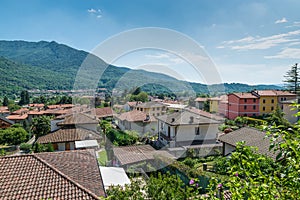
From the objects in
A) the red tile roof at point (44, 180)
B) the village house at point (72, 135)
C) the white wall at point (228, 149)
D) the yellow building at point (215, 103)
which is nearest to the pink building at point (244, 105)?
the yellow building at point (215, 103)

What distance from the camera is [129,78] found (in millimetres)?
17344

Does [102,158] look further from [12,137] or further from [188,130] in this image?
[12,137]

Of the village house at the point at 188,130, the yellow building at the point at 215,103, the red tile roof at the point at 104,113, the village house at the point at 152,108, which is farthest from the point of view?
the yellow building at the point at 215,103

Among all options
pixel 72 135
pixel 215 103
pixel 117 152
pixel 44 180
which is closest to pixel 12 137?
pixel 72 135

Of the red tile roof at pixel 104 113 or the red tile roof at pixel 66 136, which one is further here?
the red tile roof at pixel 104 113

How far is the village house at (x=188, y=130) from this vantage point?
14766 mm

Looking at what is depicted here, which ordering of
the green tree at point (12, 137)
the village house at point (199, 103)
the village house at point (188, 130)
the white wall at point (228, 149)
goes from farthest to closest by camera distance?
the village house at point (199, 103) → the green tree at point (12, 137) → the village house at point (188, 130) → the white wall at point (228, 149)

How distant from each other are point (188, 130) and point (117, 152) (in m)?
5.34

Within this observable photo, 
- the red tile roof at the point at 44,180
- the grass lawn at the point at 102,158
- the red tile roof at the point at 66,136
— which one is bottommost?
the grass lawn at the point at 102,158

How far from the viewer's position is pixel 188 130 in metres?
15.0

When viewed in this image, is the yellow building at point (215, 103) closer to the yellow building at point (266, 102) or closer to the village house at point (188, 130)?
the yellow building at point (266, 102)

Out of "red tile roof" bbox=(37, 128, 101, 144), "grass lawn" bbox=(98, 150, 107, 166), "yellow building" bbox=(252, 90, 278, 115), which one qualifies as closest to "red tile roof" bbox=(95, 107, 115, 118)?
"red tile roof" bbox=(37, 128, 101, 144)

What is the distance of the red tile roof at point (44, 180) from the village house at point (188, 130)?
9189 millimetres

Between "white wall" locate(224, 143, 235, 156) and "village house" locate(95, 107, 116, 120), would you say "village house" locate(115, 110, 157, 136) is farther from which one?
"white wall" locate(224, 143, 235, 156)
